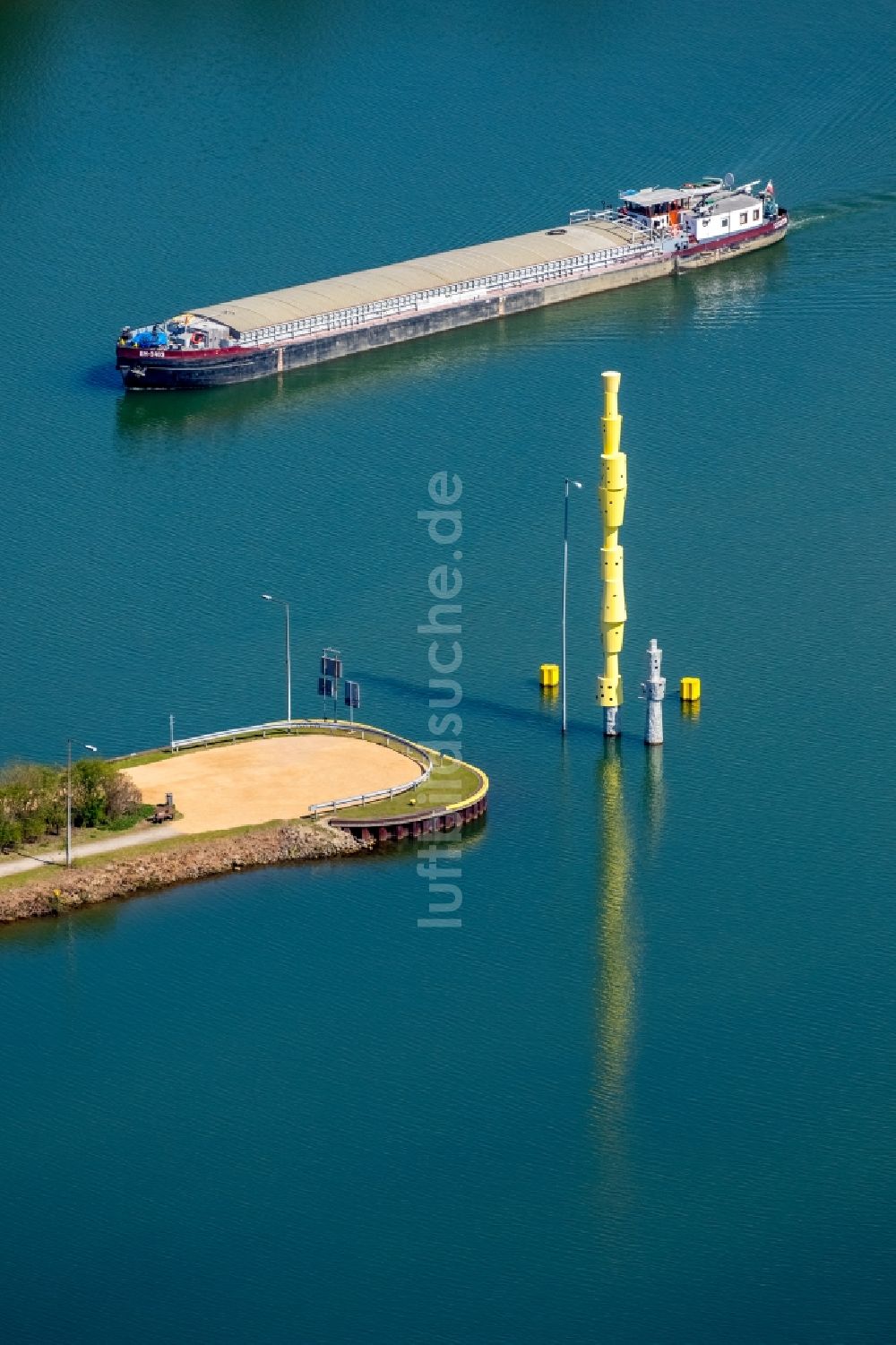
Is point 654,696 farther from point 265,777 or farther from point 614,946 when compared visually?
point 265,777

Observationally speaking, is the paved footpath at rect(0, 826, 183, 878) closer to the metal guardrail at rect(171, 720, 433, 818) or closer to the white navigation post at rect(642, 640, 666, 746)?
the metal guardrail at rect(171, 720, 433, 818)

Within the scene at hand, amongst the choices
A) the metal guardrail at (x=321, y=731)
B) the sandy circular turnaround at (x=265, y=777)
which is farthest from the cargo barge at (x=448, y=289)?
the sandy circular turnaround at (x=265, y=777)

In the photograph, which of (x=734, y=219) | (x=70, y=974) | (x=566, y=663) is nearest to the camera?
(x=70, y=974)

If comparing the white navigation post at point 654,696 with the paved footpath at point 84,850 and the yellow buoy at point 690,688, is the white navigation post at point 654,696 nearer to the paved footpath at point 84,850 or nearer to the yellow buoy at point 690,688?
the yellow buoy at point 690,688

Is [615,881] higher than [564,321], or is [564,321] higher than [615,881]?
[564,321]

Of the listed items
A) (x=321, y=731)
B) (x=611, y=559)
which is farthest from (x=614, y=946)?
(x=611, y=559)

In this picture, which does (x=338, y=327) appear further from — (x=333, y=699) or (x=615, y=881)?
(x=615, y=881)

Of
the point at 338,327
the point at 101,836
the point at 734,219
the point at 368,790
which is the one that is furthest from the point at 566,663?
the point at 734,219
